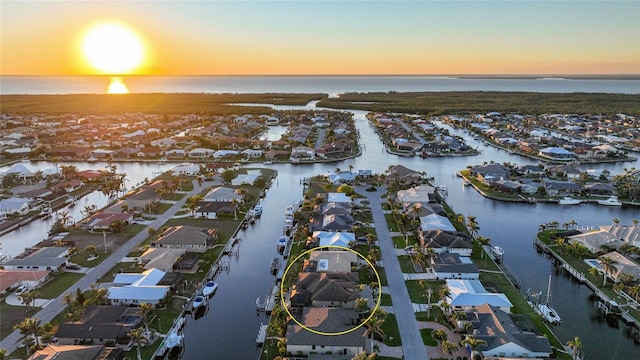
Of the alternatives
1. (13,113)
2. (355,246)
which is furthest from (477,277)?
(13,113)

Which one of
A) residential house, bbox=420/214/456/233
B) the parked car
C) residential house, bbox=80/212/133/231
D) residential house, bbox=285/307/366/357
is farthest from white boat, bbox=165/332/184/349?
residential house, bbox=420/214/456/233

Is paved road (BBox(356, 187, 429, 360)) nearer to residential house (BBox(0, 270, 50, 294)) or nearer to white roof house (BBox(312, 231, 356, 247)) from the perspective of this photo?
white roof house (BBox(312, 231, 356, 247))

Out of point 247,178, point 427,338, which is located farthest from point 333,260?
point 247,178

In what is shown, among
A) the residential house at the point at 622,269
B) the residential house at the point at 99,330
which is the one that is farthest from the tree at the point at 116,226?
the residential house at the point at 622,269

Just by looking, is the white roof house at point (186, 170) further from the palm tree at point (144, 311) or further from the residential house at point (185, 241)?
the palm tree at point (144, 311)

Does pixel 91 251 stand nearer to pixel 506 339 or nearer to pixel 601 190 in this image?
pixel 506 339

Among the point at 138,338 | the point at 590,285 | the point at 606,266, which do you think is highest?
the point at 606,266
